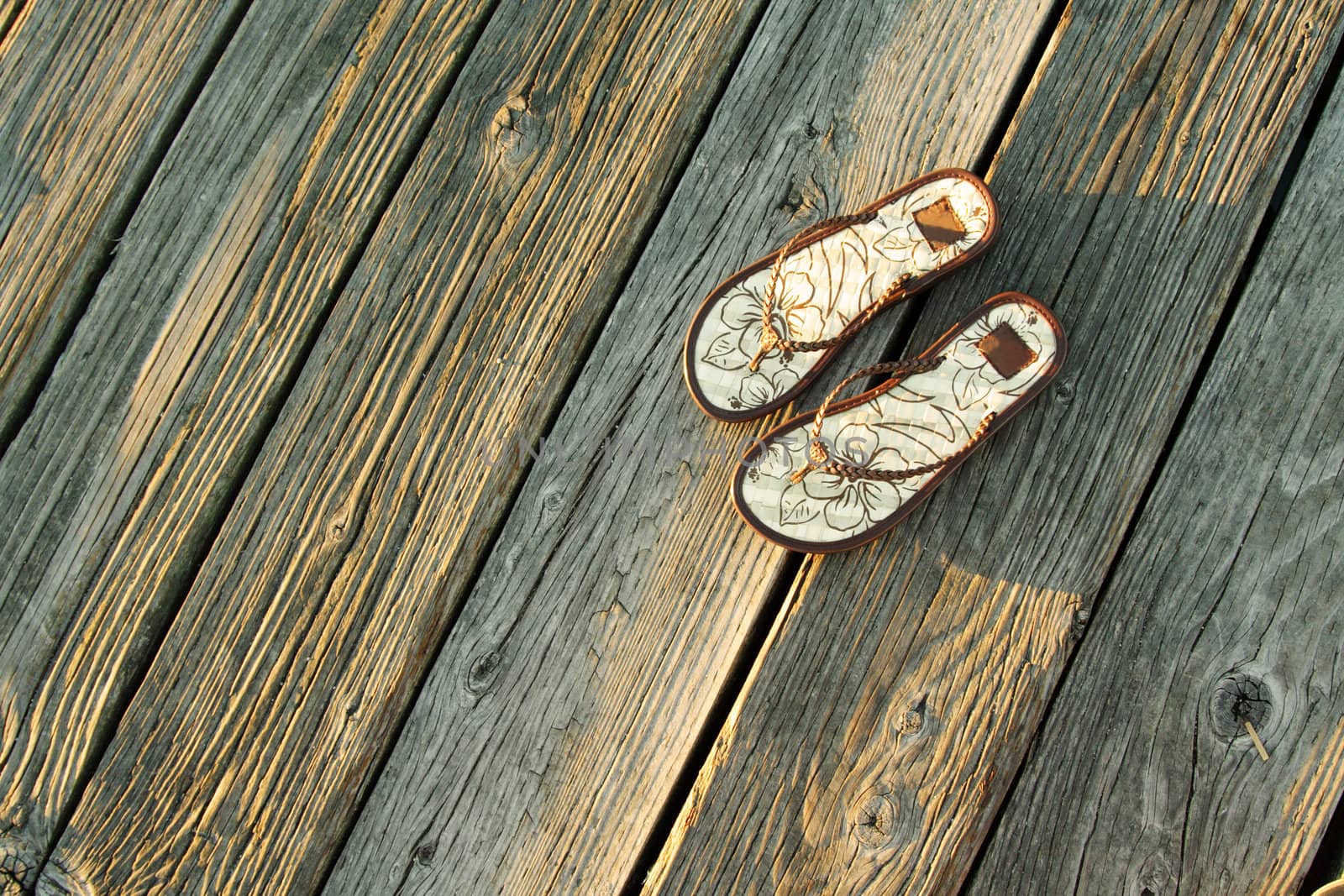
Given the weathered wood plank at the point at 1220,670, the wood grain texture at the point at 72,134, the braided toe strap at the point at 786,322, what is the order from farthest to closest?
the wood grain texture at the point at 72,134
the braided toe strap at the point at 786,322
the weathered wood plank at the point at 1220,670

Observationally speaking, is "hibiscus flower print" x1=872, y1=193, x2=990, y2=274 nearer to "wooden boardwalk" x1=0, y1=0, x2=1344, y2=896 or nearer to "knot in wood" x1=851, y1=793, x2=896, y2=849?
"wooden boardwalk" x1=0, y1=0, x2=1344, y2=896

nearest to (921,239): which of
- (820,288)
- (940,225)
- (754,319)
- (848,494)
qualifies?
(940,225)

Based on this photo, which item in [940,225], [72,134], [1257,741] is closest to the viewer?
[1257,741]

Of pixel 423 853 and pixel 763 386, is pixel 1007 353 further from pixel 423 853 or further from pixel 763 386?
pixel 423 853

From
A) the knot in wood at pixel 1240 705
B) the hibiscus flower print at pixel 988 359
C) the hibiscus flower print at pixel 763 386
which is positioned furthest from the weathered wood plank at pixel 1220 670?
the hibiscus flower print at pixel 763 386

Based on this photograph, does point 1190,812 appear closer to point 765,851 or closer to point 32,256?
Answer: point 765,851

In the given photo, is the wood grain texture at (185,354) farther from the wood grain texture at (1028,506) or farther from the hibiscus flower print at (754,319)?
the wood grain texture at (1028,506)
